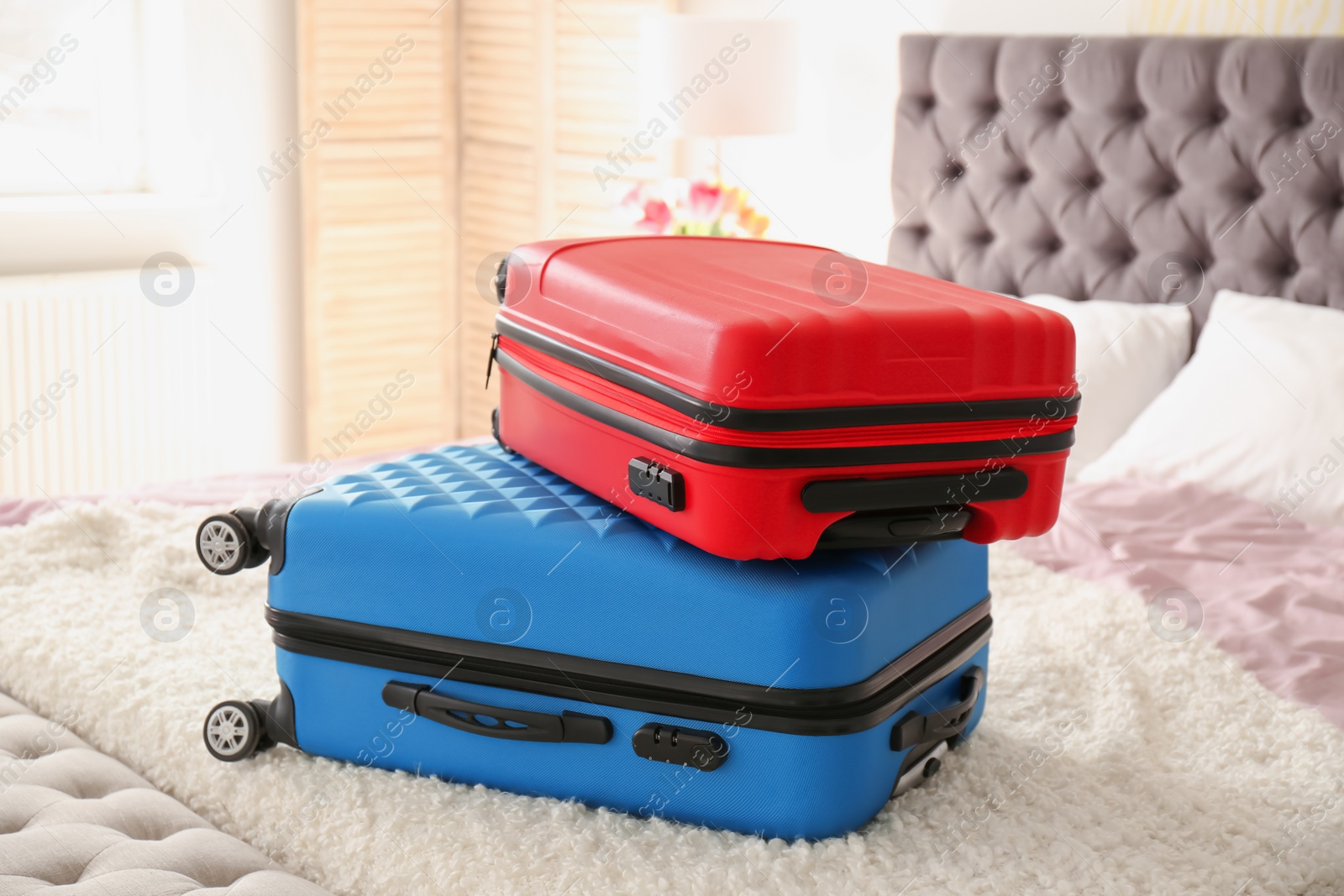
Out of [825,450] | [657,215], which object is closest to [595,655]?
[825,450]

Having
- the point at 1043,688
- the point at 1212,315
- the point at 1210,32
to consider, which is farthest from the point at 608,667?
the point at 1210,32

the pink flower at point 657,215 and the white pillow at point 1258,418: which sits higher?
the pink flower at point 657,215

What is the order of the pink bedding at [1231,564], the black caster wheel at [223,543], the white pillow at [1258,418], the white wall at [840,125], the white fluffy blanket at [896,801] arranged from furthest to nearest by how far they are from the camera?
1. the white wall at [840,125]
2. the white pillow at [1258,418]
3. the pink bedding at [1231,564]
4. the black caster wheel at [223,543]
5. the white fluffy blanket at [896,801]

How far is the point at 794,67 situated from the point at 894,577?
2.24m

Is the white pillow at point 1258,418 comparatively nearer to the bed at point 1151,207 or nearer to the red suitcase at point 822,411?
the bed at point 1151,207

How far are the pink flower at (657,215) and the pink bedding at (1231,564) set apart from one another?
4.27ft

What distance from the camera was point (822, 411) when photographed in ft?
3.27

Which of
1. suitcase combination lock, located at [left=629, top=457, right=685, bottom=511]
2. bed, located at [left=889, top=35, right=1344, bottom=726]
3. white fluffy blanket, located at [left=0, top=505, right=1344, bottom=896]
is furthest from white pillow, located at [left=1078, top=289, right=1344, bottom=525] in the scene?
suitcase combination lock, located at [left=629, top=457, right=685, bottom=511]

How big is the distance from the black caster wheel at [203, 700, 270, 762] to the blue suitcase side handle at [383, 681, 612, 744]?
0.13 m

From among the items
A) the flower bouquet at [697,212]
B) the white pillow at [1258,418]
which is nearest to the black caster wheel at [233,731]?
the white pillow at [1258,418]

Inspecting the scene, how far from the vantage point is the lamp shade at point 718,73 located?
289 centimetres

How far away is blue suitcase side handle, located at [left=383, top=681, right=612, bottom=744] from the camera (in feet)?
3.34

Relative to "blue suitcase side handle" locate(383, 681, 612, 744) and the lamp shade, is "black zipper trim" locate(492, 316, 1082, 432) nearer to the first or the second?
"blue suitcase side handle" locate(383, 681, 612, 744)

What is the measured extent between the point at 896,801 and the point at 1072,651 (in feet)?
1.47
